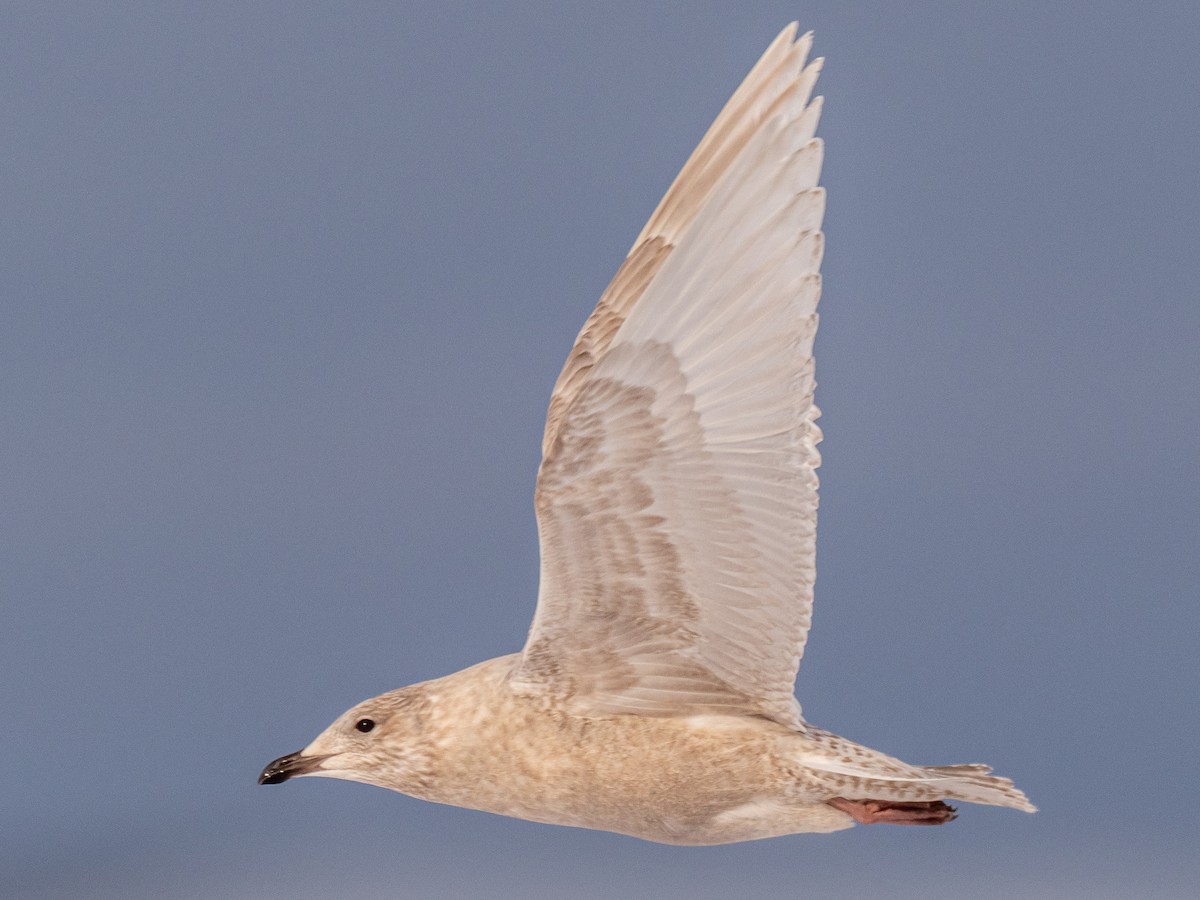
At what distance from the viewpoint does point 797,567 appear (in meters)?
5.82

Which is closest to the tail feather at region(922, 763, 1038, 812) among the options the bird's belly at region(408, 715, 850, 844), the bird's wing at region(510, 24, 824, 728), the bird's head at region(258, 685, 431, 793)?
the bird's belly at region(408, 715, 850, 844)

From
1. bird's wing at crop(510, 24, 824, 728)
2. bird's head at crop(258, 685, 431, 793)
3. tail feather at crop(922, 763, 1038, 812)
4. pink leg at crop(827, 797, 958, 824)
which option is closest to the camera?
bird's wing at crop(510, 24, 824, 728)

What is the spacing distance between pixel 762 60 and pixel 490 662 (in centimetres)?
270

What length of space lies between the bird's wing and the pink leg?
0.56 metres

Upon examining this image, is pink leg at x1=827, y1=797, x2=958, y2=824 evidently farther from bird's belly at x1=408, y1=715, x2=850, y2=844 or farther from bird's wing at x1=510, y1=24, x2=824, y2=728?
bird's wing at x1=510, y1=24, x2=824, y2=728

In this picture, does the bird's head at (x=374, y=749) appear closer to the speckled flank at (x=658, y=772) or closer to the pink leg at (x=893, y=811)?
the speckled flank at (x=658, y=772)

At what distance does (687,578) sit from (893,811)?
134 cm

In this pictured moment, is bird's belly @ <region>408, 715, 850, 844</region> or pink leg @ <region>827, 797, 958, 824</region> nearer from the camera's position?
bird's belly @ <region>408, 715, 850, 844</region>

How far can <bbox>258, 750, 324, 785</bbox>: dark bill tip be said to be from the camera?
658cm

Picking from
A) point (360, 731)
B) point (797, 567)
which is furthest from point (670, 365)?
point (360, 731)

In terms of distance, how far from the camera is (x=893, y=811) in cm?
629

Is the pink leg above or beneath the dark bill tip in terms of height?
beneath

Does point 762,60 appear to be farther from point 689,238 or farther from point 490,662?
point 490,662

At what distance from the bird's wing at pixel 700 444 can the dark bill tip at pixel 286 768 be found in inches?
43.0
